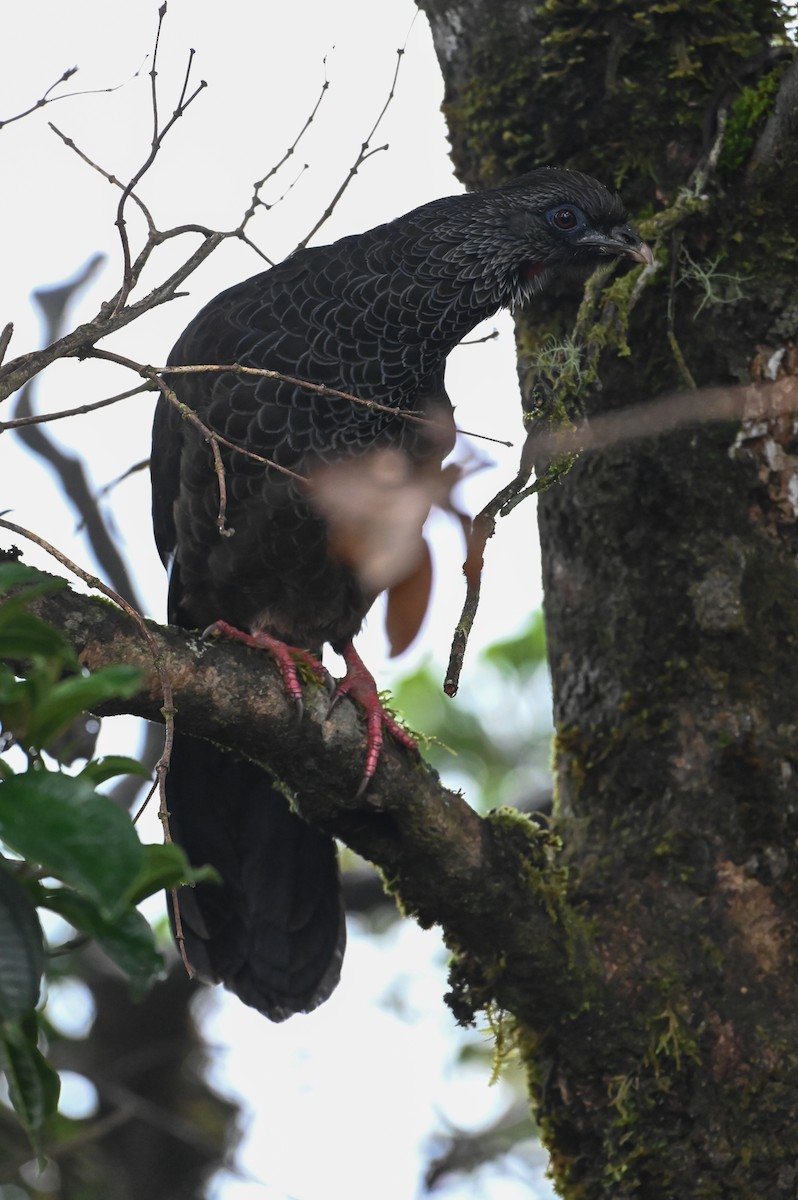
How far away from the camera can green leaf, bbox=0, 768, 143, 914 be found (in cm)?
106

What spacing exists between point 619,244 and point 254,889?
6.47 feet

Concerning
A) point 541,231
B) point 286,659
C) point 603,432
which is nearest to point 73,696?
Result: point 286,659

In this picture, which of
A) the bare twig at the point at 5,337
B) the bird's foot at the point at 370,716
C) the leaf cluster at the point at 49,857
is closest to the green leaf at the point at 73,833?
the leaf cluster at the point at 49,857

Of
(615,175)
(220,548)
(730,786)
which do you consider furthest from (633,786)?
(615,175)

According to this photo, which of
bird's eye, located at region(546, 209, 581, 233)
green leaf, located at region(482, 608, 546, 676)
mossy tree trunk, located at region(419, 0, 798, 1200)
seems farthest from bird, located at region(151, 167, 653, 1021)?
green leaf, located at region(482, 608, 546, 676)

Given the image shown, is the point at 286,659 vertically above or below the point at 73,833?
above

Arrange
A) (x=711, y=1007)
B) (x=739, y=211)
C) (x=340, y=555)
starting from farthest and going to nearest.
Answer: (x=340, y=555), (x=739, y=211), (x=711, y=1007)

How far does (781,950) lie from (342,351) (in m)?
1.82

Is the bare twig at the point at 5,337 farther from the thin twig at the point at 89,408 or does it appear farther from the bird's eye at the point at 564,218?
the bird's eye at the point at 564,218

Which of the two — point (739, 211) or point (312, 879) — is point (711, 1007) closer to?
point (312, 879)

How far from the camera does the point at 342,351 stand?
3297 mm

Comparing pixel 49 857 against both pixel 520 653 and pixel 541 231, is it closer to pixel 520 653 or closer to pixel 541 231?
pixel 541 231

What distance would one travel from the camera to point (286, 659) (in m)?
2.63

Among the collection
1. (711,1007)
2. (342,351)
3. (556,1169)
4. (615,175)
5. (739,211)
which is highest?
(615,175)
